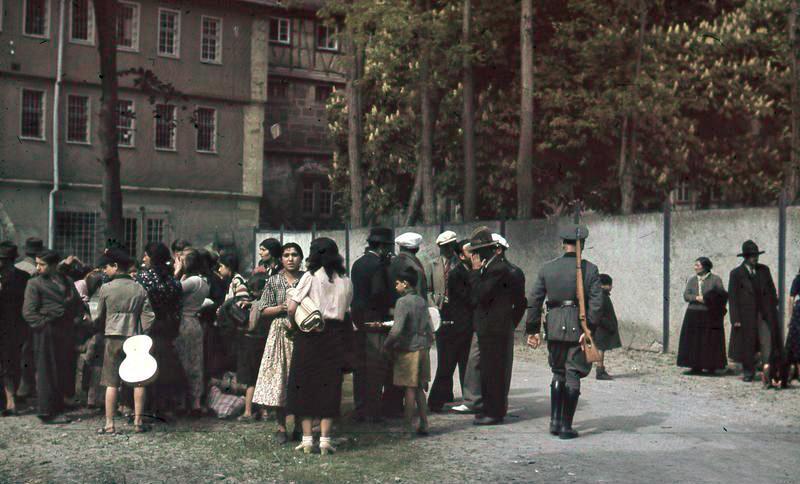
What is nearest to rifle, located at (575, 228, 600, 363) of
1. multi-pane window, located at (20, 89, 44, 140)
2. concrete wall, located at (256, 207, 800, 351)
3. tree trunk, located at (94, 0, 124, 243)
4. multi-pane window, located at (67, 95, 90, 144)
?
concrete wall, located at (256, 207, 800, 351)

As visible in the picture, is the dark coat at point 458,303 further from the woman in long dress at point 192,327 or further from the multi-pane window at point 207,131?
the multi-pane window at point 207,131

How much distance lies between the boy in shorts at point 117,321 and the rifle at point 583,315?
397 cm

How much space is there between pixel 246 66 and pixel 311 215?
8650 mm

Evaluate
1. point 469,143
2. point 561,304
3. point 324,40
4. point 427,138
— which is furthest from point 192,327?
point 324,40

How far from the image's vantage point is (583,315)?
35.6 ft

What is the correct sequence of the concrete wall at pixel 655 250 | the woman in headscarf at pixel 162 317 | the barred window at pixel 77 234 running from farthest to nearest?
the barred window at pixel 77 234
the concrete wall at pixel 655 250
the woman in headscarf at pixel 162 317

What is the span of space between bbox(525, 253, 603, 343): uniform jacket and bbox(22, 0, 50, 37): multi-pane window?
29.8m

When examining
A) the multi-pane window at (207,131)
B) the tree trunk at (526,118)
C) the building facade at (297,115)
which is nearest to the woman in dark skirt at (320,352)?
the tree trunk at (526,118)

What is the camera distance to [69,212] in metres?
37.8

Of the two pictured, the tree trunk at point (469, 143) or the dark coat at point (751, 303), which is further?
the tree trunk at point (469, 143)

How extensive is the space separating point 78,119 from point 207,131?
15.4ft

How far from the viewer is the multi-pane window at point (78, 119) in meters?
38.4

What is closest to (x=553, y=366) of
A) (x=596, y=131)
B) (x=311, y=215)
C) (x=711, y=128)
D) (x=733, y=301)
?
(x=733, y=301)

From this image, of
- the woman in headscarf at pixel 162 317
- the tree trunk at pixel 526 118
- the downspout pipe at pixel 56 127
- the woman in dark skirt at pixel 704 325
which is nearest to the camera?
the woman in headscarf at pixel 162 317
